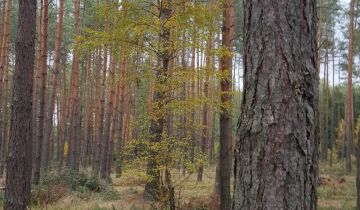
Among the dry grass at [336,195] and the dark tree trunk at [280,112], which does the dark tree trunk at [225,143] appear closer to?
the dry grass at [336,195]

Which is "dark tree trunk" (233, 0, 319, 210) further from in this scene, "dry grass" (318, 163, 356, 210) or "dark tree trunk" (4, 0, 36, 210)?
"dry grass" (318, 163, 356, 210)

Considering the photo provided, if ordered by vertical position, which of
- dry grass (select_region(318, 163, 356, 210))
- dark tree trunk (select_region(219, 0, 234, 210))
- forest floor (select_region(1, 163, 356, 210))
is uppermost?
dark tree trunk (select_region(219, 0, 234, 210))

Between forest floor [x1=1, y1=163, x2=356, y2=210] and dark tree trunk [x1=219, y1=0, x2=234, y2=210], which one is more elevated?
dark tree trunk [x1=219, y1=0, x2=234, y2=210]

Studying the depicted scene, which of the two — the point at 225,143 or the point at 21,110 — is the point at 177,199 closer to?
the point at 225,143

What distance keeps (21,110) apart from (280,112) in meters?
5.46

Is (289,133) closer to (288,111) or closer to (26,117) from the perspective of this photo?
(288,111)

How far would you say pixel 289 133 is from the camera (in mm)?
1982

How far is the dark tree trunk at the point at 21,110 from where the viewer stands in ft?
21.1

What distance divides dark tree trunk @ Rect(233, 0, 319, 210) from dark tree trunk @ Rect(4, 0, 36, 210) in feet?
17.2

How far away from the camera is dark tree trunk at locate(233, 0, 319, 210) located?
1.96m

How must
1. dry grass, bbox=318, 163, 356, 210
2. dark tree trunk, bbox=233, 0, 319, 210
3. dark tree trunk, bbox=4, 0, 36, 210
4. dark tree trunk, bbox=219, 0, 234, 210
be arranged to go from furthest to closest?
1. dry grass, bbox=318, 163, 356, 210
2. dark tree trunk, bbox=219, 0, 234, 210
3. dark tree trunk, bbox=4, 0, 36, 210
4. dark tree trunk, bbox=233, 0, 319, 210

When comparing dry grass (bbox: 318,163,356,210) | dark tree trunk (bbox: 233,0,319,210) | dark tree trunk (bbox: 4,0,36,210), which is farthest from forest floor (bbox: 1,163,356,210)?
dark tree trunk (bbox: 233,0,319,210)

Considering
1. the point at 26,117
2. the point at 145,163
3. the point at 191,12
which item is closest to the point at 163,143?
the point at 145,163

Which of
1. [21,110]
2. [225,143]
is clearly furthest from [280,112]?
[225,143]
